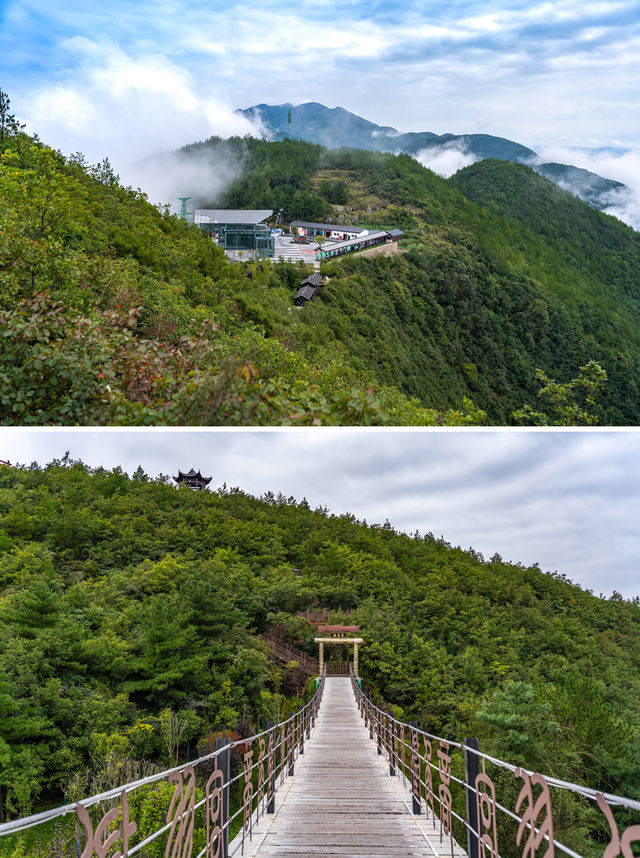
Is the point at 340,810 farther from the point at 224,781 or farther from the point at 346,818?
the point at 224,781

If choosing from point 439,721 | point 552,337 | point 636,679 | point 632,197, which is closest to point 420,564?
point 636,679

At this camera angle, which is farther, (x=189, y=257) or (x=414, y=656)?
(x=414, y=656)

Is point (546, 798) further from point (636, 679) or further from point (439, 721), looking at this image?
point (636, 679)

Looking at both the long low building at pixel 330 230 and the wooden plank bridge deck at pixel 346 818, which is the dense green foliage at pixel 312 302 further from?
the long low building at pixel 330 230

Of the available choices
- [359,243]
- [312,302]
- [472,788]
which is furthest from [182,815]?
[359,243]

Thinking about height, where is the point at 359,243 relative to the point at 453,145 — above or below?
below
